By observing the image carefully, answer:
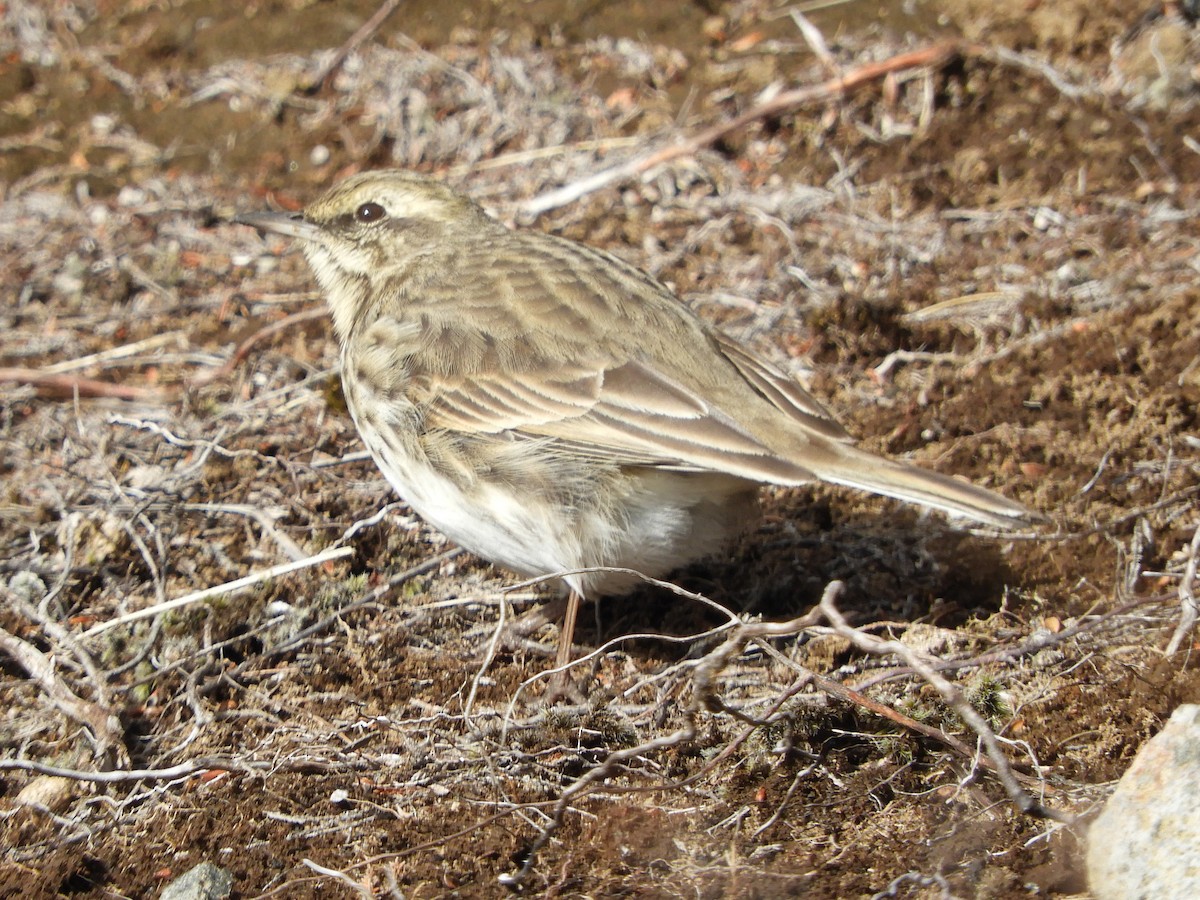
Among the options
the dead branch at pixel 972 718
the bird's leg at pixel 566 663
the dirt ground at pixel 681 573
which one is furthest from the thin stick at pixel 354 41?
the dead branch at pixel 972 718

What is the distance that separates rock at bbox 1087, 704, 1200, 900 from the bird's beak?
144 inches

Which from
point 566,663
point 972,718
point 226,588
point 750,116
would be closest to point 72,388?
point 226,588

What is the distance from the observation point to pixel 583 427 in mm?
3889

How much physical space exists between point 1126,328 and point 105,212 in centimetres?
538

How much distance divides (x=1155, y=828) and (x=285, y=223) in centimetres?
389

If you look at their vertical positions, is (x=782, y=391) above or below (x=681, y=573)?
above

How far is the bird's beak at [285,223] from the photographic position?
200 inches

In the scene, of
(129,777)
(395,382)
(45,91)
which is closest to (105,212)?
(45,91)

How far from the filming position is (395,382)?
426 centimetres

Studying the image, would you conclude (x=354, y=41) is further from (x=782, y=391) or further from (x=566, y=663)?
(x=566, y=663)

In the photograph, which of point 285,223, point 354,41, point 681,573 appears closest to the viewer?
point 681,573

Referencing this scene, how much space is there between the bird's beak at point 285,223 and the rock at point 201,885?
2.68 meters

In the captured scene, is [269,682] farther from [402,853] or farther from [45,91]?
[45,91]

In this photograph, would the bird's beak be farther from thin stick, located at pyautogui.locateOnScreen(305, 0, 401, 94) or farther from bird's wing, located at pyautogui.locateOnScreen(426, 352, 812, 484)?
thin stick, located at pyautogui.locateOnScreen(305, 0, 401, 94)
